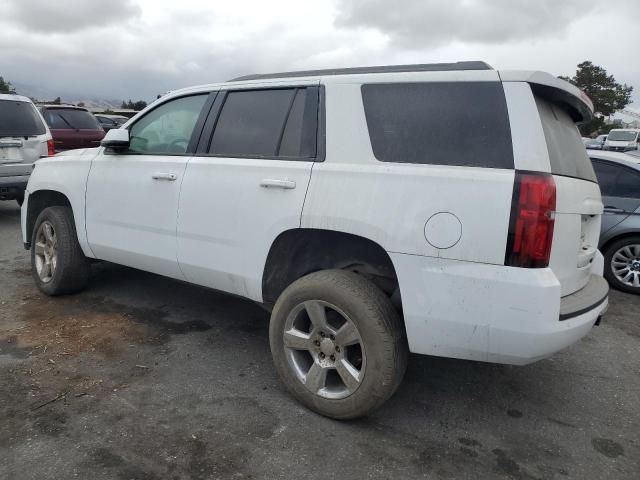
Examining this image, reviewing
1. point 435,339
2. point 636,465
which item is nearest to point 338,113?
point 435,339

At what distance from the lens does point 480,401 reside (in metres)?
3.20

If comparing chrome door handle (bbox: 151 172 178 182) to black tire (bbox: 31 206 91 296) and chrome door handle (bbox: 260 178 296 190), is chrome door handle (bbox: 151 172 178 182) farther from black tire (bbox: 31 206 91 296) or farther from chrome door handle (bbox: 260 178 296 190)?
black tire (bbox: 31 206 91 296)

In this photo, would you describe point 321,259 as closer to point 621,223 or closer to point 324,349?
point 324,349

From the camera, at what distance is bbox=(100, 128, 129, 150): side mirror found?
3953 mm

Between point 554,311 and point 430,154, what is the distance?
3.05 ft

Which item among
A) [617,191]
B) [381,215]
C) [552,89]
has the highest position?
[552,89]

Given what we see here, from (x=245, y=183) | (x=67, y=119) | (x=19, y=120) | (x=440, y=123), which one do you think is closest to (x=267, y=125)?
(x=245, y=183)

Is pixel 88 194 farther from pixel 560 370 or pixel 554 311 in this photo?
pixel 560 370

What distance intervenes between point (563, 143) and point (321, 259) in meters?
1.47

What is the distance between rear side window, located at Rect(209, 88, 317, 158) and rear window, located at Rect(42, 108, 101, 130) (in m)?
9.72

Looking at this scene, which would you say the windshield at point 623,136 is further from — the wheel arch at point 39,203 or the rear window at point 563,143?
the wheel arch at point 39,203

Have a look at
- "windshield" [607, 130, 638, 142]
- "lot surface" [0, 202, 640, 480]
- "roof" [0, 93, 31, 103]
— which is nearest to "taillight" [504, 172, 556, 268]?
"lot surface" [0, 202, 640, 480]

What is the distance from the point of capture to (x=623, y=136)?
30016mm

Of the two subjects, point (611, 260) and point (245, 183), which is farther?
point (611, 260)
